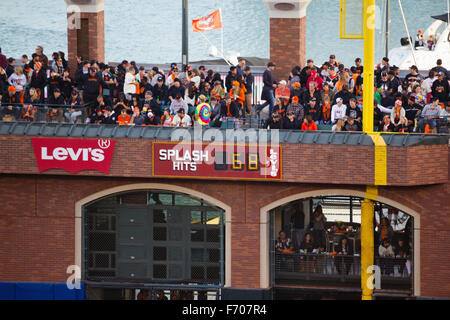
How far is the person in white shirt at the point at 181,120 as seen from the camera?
87.1ft

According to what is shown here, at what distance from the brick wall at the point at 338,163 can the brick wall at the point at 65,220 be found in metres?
0.56

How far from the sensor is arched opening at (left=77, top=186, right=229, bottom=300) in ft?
88.6

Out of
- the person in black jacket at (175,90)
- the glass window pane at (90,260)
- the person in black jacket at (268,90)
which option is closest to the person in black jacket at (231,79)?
the person in black jacket at (268,90)

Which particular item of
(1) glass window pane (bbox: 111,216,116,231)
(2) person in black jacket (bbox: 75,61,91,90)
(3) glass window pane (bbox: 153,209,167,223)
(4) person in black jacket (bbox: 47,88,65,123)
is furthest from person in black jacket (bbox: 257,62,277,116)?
(4) person in black jacket (bbox: 47,88,65,123)

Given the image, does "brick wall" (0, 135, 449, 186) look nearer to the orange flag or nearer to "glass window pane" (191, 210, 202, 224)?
"glass window pane" (191, 210, 202, 224)

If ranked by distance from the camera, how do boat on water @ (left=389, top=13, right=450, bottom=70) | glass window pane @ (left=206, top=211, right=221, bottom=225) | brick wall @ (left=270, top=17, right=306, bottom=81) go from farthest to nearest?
boat on water @ (left=389, top=13, right=450, bottom=70) < brick wall @ (left=270, top=17, right=306, bottom=81) < glass window pane @ (left=206, top=211, right=221, bottom=225)

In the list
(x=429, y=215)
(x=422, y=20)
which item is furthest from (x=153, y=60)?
(x=429, y=215)

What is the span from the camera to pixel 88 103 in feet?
92.6

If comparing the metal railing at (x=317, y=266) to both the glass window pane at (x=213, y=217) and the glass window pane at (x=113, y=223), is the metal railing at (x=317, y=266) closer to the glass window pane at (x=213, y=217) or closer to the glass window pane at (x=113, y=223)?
the glass window pane at (x=213, y=217)

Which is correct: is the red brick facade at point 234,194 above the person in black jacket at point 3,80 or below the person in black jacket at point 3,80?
below

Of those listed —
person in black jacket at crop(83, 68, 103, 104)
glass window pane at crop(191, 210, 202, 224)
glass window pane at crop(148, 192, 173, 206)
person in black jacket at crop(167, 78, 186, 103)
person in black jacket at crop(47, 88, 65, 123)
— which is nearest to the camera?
glass window pane at crop(191, 210, 202, 224)

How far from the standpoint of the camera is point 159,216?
27.4m

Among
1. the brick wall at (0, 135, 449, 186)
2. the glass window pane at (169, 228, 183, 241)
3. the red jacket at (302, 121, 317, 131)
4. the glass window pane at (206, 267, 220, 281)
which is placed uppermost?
the red jacket at (302, 121, 317, 131)

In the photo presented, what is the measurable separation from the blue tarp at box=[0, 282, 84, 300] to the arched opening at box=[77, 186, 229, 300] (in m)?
0.53
